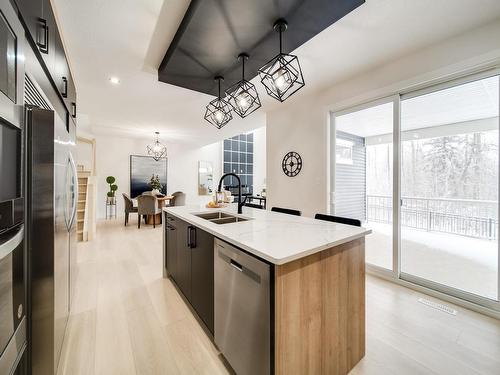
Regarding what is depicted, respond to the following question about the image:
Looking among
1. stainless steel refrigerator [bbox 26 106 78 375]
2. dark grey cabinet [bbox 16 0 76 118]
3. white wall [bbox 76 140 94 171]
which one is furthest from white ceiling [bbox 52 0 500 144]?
white wall [bbox 76 140 94 171]

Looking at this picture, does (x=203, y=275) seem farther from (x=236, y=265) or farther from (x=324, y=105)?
(x=324, y=105)

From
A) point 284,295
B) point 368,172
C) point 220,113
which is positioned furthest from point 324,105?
point 284,295

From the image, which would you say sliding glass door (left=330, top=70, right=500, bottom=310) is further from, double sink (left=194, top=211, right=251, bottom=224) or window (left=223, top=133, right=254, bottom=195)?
window (left=223, top=133, right=254, bottom=195)

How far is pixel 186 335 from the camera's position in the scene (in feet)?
5.49

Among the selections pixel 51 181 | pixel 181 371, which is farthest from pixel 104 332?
pixel 51 181

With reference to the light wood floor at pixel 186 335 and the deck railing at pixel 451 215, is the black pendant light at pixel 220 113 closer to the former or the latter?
the light wood floor at pixel 186 335

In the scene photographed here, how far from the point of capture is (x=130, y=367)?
1394 millimetres

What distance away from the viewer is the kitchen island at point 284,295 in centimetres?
103

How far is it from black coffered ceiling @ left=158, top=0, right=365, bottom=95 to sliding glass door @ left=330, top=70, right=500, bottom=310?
1.57 m

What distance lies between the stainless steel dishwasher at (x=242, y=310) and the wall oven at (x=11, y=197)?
906 mm

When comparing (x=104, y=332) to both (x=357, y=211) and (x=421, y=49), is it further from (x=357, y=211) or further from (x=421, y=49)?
(x=421, y=49)

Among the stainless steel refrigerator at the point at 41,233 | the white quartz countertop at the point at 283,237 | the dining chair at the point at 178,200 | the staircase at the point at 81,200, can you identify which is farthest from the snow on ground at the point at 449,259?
the staircase at the point at 81,200

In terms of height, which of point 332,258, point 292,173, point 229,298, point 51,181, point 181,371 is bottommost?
point 181,371

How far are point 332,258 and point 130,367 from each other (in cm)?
148
